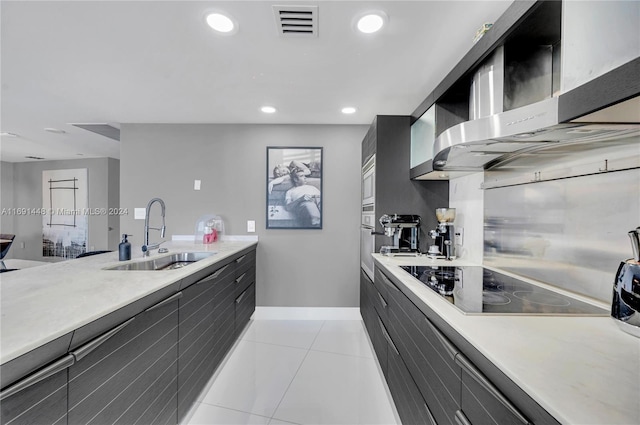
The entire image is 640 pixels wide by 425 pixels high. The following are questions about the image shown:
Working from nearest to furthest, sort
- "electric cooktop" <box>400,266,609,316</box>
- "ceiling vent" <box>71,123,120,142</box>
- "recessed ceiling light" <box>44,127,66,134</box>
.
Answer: "electric cooktop" <box>400,266,609,316</box> < "ceiling vent" <box>71,123,120,142</box> < "recessed ceiling light" <box>44,127,66,134</box>

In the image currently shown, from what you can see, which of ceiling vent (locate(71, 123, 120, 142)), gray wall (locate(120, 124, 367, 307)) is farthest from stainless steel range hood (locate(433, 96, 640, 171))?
ceiling vent (locate(71, 123, 120, 142))

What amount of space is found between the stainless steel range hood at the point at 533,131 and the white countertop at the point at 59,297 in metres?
1.48

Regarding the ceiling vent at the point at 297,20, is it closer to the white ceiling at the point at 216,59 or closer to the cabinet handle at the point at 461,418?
the white ceiling at the point at 216,59

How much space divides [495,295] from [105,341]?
1501 mm

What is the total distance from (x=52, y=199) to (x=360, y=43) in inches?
291

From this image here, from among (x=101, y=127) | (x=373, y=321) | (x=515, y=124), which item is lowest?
(x=373, y=321)

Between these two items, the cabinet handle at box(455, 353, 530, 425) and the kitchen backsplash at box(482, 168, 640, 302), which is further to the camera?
the kitchen backsplash at box(482, 168, 640, 302)

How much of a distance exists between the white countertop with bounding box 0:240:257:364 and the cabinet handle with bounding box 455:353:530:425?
110 cm

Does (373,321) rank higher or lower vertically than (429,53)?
lower

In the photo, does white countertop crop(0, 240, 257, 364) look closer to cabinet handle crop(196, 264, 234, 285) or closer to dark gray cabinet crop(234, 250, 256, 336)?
cabinet handle crop(196, 264, 234, 285)

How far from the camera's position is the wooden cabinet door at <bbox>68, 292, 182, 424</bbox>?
76cm

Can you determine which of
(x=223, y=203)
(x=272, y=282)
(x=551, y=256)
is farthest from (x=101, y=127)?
(x=551, y=256)

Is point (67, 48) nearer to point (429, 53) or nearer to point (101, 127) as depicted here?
point (101, 127)

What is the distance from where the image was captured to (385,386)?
5.83ft
